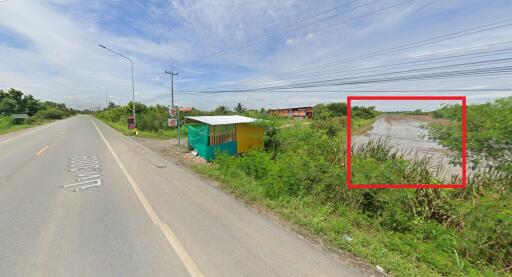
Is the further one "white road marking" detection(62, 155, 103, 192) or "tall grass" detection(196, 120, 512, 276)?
"white road marking" detection(62, 155, 103, 192)

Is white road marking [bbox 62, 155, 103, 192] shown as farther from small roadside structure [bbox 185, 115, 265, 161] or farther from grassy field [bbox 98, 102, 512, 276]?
small roadside structure [bbox 185, 115, 265, 161]

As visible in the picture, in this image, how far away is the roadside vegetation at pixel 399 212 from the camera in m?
3.40

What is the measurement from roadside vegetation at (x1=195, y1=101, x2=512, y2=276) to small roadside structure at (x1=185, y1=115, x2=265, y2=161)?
3164mm

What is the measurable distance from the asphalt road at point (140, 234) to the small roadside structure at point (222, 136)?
12.8ft

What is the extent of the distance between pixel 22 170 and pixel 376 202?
1048cm

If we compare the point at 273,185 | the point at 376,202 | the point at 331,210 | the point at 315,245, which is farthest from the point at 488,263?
the point at 273,185

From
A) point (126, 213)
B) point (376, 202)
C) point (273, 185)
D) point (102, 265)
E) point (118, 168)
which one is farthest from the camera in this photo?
point (118, 168)

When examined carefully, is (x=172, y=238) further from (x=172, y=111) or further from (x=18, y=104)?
(x=18, y=104)

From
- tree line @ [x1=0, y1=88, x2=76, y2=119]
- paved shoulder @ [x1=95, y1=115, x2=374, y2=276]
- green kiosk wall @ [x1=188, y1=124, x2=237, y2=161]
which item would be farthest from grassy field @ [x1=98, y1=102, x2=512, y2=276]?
tree line @ [x1=0, y1=88, x2=76, y2=119]

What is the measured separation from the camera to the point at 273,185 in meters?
5.73

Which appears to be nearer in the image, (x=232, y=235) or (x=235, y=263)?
(x=235, y=263)

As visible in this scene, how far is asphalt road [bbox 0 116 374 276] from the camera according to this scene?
2.84 metres

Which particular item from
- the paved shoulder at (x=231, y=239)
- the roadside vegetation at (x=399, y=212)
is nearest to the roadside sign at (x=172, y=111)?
the roadside vegetation at (x=399, y=212)

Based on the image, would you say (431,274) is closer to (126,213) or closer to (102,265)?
(102,265)
